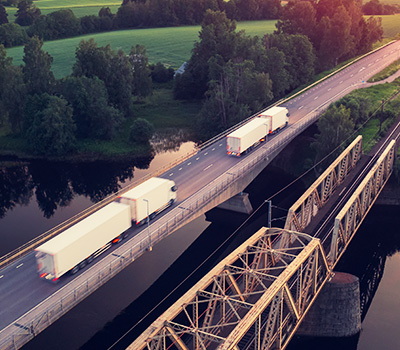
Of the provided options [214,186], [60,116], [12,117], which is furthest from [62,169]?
[214,186]

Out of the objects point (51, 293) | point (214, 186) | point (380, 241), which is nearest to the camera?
point (51, 293)

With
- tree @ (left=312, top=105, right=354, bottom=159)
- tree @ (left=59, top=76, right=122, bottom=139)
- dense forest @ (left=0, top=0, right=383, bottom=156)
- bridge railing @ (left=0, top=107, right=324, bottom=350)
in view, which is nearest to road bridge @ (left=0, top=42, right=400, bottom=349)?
bridge railing @ (left=0, top=107, right=324, bottom=350)

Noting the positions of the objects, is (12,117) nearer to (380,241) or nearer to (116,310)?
(116,310)

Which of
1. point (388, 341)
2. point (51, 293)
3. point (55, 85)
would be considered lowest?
point (388, 341)

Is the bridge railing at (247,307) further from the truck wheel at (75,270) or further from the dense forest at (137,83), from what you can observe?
the dense forest at (137,83)

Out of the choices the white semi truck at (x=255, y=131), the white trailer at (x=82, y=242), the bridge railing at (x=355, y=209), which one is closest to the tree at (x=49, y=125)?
the white semi truck at (x=255, y=131)

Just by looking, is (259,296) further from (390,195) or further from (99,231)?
(390,195)
